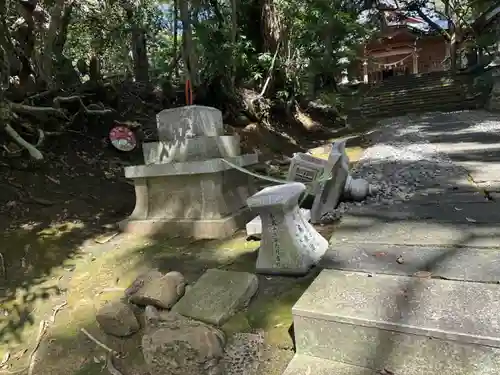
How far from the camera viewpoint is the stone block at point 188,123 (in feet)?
10.5

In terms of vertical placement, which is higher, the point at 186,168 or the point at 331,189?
the point at 186,168

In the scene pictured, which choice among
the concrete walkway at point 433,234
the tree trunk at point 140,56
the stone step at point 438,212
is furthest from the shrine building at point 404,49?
the stone step at point 438,212

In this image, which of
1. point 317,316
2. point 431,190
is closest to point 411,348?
point 317,316

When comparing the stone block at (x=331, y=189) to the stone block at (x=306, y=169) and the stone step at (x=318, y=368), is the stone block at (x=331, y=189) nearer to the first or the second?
the stone block at (x=306, y=169)

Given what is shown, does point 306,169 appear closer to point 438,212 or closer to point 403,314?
point 438,212

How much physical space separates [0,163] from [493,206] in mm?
4778

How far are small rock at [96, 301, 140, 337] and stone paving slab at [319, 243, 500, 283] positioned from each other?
108cm

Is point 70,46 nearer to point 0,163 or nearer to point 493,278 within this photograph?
point 0,163

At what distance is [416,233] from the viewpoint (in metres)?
2.38

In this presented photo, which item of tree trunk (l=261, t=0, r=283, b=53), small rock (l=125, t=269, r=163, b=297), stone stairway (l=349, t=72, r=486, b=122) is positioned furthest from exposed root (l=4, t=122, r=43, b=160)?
stone stairway (l=349, t=72, r=486, b=122)

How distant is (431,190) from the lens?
11.5 feet

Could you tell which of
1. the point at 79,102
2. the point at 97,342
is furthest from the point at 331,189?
the point at 79,102

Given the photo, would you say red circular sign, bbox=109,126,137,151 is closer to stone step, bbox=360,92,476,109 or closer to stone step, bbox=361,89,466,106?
stone step, bbox=360,92,476,109

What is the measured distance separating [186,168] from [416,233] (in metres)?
1.81
